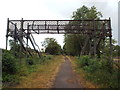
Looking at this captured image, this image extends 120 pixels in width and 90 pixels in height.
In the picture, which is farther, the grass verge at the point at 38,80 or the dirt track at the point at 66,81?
the grass verge at the point at 38,80

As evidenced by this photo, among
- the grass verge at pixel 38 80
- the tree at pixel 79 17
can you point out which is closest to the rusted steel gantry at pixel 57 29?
the grass verge at pixel 38 80

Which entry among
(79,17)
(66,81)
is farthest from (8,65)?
(79,17)

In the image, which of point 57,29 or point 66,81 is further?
point 57,29

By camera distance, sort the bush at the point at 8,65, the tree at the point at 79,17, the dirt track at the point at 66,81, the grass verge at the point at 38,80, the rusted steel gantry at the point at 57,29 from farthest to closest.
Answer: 1. the tree at the point at 79,17
2. the rusted steel gantry at the point at 57,29
3. the bush at the point at 8,65
4. the grass verge at the point at 38,80
5. the dirt track at the point at 66,81

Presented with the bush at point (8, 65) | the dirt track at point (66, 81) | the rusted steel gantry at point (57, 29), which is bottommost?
the dirt track at point (66, 81)

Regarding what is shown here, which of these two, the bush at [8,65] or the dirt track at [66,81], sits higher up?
the bush at [8,65]

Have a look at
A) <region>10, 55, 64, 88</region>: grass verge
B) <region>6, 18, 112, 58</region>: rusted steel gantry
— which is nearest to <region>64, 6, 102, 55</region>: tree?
<region>6, 18, 112, 58</region>: rusted steel gantry

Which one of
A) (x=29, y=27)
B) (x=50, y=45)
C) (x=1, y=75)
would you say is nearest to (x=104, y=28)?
(x=29, y=27)

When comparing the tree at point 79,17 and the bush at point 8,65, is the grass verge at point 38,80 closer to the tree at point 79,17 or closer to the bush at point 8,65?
the bush at point 8,65

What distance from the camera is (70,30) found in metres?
21.2

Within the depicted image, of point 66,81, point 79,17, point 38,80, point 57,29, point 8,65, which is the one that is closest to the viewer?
point 66,81

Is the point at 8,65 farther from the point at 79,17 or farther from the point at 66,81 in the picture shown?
the point at 79,17

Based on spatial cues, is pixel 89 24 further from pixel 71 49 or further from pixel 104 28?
pixel 71 49

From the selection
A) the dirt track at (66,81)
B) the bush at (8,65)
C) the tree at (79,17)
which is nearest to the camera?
the dirt track at (66,81)
